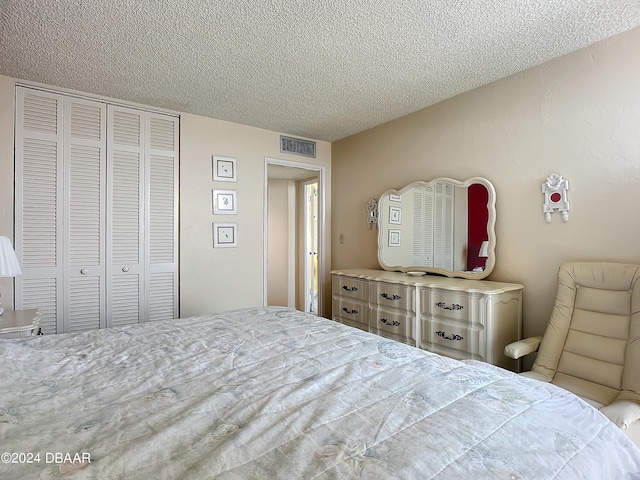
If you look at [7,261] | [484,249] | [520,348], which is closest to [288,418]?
[520,348]

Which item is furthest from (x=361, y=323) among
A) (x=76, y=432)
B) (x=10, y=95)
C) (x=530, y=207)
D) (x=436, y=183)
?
(x=10, y=95)

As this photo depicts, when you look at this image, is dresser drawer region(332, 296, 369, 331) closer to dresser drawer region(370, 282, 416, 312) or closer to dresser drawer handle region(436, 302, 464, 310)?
dresser drawer region(370, 282, 416, 312)

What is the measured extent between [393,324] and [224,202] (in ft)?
6.96

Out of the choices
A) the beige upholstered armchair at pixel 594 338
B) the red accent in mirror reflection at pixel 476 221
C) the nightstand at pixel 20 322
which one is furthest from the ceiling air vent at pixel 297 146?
the beige upholstered armchair at pixel 594 338

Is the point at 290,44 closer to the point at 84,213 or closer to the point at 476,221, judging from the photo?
the point at 476,221

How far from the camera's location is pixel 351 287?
3.53 metres

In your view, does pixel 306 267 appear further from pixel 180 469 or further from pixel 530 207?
pixel 180 469

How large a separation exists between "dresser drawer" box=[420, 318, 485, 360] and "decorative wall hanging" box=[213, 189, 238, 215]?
7.38ft

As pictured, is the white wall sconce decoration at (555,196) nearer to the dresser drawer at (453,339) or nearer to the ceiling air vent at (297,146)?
the dresser drawer at (453,339)

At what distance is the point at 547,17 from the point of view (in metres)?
1.96

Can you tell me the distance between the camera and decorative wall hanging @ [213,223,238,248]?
367 centimetres

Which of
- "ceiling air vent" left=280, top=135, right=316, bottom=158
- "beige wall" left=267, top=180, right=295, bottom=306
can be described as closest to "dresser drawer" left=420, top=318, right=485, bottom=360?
"ceiling air vent" left=280, top=135, right=316, bottom=158

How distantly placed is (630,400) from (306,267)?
14.1 feet

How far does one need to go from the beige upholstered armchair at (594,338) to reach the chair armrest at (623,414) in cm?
10
